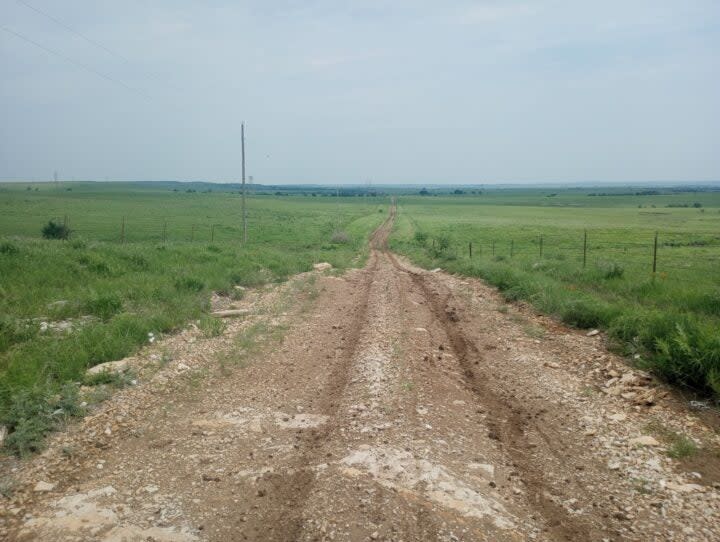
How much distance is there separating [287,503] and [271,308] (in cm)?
901

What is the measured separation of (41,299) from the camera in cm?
1134

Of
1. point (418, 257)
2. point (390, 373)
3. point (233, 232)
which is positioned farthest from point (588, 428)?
point (233, 232)

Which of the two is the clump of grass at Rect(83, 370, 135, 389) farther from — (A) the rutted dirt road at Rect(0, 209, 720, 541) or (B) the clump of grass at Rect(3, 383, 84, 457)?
(B) the clump of grass at Rect(3, 383, 84, 457)

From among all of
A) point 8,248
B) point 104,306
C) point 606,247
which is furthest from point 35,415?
point 606,247

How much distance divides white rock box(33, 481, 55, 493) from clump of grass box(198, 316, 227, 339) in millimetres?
5370

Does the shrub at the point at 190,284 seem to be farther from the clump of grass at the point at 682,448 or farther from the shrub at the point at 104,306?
the clump of grass at the point at 682,448

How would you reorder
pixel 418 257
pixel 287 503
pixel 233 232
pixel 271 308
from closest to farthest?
pixel 287 503 < pixel 271 308 < pixel 418 257 < pixel 233 232

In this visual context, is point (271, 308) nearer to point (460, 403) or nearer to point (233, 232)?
point (460, 403)

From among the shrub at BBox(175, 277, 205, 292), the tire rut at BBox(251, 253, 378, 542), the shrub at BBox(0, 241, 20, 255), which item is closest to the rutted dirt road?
the tire rut at BBox(251, 253, 378, 542)

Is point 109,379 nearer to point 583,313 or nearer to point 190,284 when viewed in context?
point 190,284

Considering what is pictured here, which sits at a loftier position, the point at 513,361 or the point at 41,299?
the point at 41,299

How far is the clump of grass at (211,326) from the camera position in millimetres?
10607

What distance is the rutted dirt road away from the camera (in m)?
4.38

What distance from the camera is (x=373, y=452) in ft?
18.0
